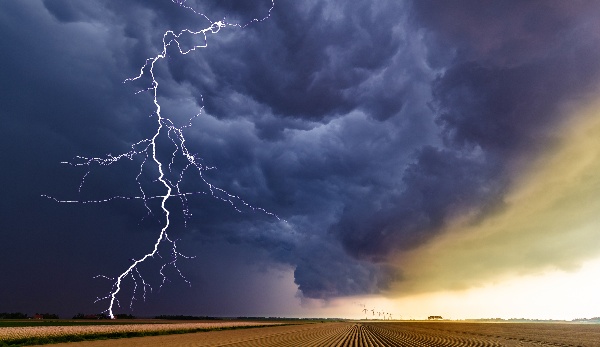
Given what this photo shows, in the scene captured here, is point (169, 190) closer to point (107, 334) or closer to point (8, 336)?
point (8, 336)

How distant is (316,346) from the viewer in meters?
31.8

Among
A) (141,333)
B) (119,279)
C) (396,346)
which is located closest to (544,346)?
(396,346)

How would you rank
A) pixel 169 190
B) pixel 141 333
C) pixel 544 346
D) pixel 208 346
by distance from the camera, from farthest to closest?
1. pixel 141 333
2. pixel 544 346
3. pixel 169 190
4. pixel 208 346

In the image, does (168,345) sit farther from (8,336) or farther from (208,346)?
(8,336)

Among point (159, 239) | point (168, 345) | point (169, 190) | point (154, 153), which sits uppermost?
point (154, 153)

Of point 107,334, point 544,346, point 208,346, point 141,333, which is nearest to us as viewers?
point 208,346

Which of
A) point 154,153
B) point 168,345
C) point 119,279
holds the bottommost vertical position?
point 168,345

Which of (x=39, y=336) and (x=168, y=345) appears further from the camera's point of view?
(x=39, y=336)

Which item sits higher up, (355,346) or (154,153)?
(154,153)

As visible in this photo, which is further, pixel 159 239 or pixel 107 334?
pixel 107 334

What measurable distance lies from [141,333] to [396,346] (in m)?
30.5

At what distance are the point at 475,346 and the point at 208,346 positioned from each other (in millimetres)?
22361

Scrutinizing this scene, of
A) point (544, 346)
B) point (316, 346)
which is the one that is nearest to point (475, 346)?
point (544, 346)

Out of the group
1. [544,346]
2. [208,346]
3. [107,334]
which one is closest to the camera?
[208,346]
